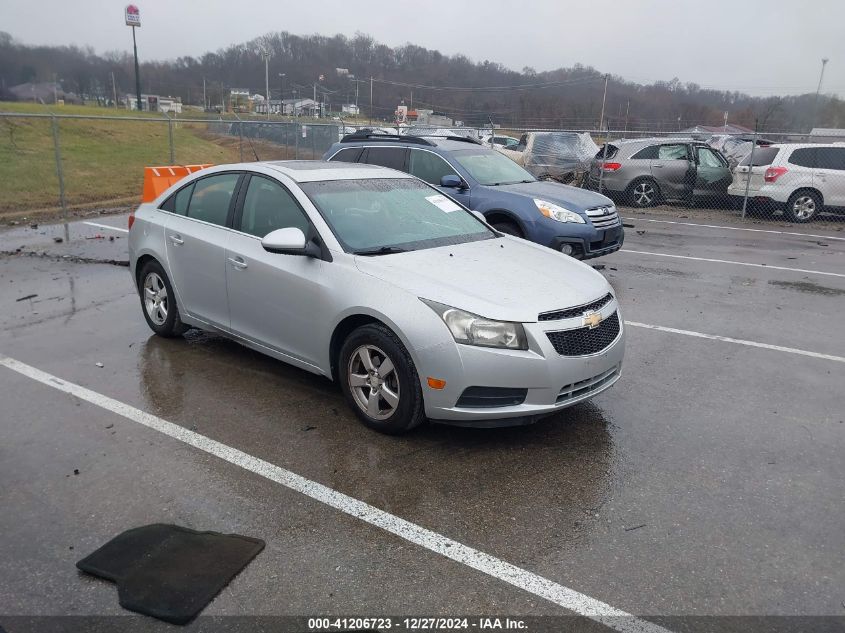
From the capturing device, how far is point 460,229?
5.31 meters

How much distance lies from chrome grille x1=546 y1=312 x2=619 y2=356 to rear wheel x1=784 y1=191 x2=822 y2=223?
1240 centimetres

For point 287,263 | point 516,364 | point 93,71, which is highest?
point 93,71

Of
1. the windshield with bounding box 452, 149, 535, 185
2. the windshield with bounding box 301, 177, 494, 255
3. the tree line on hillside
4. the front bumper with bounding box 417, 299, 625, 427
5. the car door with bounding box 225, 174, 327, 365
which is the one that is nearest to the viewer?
the front bumper with bounding box 417, 299, 625, 427

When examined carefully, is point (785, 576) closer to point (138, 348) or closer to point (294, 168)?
point (294, 168)

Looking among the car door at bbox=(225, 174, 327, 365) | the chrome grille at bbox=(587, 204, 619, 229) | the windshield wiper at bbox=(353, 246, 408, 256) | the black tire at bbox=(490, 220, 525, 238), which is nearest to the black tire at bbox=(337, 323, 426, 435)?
the car door at bbox=(225, 174, 327, 365)

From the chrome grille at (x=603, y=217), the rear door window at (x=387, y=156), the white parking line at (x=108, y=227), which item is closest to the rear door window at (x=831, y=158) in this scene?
the chrome grille at (x=603, y=217)

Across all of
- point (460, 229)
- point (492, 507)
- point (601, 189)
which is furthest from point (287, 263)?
point (601, 189)

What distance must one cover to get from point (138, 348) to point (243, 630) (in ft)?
12.7

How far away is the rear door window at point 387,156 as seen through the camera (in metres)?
9.42

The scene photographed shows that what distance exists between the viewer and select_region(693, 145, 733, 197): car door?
16031mm

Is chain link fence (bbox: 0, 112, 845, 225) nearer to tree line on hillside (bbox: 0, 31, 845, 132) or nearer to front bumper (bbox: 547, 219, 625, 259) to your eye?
front bumper (bbox: 547, 219, 625, 259)

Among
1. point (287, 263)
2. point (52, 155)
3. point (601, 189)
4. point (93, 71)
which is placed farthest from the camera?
point (93, 71)

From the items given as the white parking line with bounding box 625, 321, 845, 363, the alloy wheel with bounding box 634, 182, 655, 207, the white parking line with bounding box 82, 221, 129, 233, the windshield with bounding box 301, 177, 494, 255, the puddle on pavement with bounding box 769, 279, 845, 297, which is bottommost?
the white parking line with bounding box 82, 221, 129, 233

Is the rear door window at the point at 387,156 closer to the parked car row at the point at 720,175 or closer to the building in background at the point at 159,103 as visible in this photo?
the parked car row at the point at 720,175
